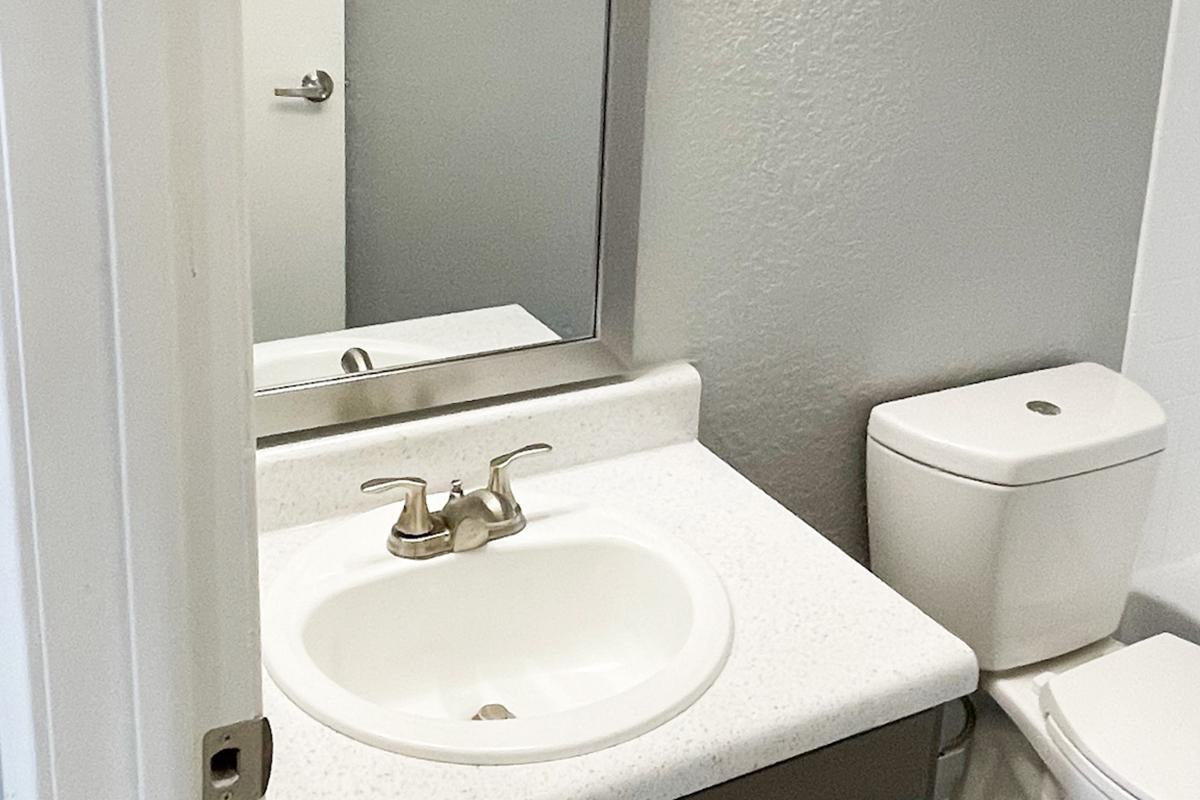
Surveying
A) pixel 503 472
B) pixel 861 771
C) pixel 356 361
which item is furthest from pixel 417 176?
pixel 861 771

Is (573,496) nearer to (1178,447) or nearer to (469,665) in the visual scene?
(469,665)

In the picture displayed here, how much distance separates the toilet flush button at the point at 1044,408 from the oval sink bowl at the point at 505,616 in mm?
642

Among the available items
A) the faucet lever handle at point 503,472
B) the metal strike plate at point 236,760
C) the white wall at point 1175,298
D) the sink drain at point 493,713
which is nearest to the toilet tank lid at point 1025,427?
the white wall at point 1175,298

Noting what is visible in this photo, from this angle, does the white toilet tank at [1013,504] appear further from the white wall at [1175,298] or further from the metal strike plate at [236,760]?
the metal strike plate at [236,760]

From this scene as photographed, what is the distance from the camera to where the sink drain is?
1.31 metres

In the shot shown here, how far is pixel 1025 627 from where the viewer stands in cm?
177

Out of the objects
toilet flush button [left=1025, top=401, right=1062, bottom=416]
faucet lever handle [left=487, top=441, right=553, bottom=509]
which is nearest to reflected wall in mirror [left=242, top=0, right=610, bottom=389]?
faucet lever handle [left=487, top=441, right=553, bottom=509]

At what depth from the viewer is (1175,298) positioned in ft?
6.64

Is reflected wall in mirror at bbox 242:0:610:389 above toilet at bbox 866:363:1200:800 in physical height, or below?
above

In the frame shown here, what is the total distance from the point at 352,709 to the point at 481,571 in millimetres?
284

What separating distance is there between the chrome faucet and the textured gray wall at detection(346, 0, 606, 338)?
0.65 feet

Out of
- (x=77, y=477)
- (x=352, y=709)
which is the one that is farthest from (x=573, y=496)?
(x=77, y=477)

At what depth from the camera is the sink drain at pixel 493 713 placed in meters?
1.31

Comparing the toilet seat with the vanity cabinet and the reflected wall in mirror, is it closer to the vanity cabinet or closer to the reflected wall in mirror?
the vanity cabinet
